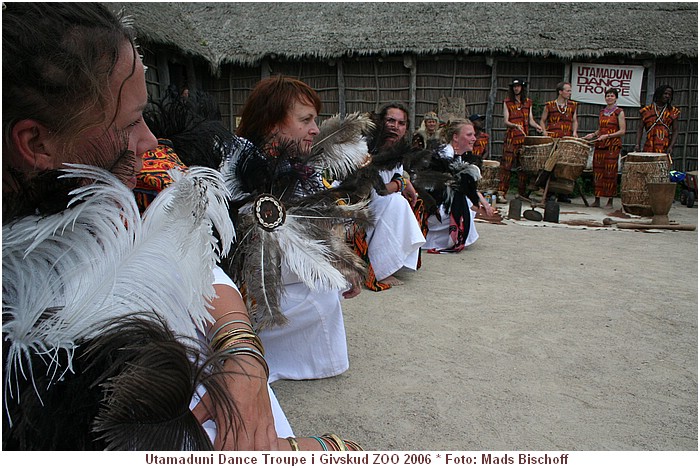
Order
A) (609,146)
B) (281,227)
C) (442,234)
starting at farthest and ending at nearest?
(609,146) < (442,234) < (281,227)

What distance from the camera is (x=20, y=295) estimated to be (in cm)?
87

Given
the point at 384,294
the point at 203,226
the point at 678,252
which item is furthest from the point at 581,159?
the point at 203,226

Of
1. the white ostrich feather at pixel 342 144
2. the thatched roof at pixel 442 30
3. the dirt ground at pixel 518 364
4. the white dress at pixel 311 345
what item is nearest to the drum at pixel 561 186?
the thatched roof at pixel 442 30

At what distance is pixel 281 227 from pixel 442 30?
11827 mm

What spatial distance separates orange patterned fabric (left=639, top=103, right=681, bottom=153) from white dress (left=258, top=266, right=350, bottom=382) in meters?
9.15

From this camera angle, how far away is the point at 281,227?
203 centimetres

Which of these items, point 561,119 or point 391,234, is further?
point 561,119

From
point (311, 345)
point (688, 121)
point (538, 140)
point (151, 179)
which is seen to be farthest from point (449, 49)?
point (151, 179)

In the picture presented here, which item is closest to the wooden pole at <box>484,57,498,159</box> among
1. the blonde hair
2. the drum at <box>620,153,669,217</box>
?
the drum at <box>620,153,669,217</box>

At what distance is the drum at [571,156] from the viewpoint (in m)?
9.23

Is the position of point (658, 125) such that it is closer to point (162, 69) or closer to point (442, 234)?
point (442, 234)

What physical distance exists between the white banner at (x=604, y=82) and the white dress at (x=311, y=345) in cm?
1171

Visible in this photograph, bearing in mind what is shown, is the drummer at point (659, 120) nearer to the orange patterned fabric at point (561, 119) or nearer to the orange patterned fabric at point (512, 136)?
the orange patterned fabric at point (561, 119)

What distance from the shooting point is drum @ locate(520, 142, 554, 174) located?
9.66 metres
